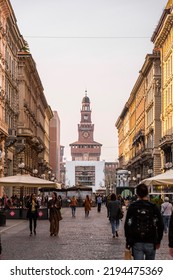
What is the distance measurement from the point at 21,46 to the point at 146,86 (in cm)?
2673

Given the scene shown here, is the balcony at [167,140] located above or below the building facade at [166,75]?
below

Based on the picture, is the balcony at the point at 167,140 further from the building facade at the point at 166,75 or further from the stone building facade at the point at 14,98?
the stone building facade at the point at 14,98

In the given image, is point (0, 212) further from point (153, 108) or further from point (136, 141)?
point (136, 141)

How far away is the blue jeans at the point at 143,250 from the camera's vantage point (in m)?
9.15

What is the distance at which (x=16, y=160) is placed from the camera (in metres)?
78.9

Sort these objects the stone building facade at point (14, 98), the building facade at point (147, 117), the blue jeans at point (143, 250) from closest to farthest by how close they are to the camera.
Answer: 1. the blue jeans at point (143, 250)
2. the stone building facade at point (14, 98)
3. the building facade at point (147, 117)

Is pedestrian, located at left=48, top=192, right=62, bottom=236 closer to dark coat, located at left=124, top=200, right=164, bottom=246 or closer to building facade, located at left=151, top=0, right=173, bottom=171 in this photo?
dark coat, located at left=124, top=200, right=164, bottom=246

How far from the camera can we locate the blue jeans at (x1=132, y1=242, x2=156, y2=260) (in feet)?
30.0

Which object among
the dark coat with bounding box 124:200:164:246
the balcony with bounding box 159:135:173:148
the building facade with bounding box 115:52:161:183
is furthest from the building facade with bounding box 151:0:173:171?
the dark coat with bounding box 124:200:164:246

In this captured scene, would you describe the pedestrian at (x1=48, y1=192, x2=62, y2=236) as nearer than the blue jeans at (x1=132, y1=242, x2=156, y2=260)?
No

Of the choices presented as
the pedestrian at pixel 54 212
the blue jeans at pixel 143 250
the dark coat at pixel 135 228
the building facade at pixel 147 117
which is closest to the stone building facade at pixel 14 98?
the building facade at pixel 147 117

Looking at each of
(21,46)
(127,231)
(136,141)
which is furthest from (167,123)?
(127,231)

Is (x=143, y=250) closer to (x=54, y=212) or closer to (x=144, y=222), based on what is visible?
(x=144, y=222)

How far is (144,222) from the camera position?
9227 millimetres
